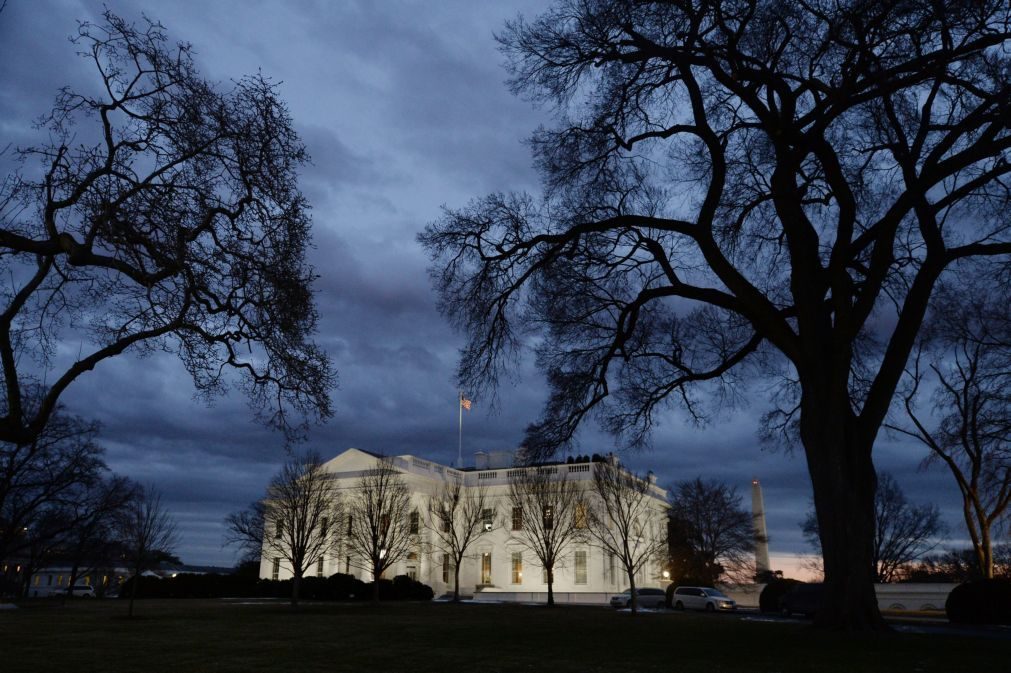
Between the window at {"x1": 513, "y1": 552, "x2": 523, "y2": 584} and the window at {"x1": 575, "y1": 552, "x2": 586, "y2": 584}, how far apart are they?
499cm

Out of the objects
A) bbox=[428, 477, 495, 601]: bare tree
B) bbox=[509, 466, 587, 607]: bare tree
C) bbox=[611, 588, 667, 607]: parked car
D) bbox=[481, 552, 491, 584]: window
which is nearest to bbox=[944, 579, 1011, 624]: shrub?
bbox=[611, 588, 667, 607]: parked car

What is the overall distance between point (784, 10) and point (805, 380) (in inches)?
300

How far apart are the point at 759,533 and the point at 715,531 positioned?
32.6 ft

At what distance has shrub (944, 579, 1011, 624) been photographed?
77.7 ft

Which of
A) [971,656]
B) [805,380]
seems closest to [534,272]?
[805,380]

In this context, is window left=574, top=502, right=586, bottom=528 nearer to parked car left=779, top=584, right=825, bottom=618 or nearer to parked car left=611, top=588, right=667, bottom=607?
parked car left=611, top=588, right=667, bottom=607

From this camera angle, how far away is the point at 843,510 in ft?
48.0

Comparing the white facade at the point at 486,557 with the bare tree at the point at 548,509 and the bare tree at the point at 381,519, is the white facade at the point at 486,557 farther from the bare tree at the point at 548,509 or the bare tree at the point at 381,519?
the bare tree at the point at 548,509

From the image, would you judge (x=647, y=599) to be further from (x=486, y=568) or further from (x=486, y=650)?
(x=486, y=650)

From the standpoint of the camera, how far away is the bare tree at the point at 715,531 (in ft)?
204

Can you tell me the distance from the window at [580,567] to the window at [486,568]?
8337 mm

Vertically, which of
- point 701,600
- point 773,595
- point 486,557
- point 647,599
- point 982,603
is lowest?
point 647,599

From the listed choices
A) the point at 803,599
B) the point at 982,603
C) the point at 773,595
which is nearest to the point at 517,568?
the point at 773,595

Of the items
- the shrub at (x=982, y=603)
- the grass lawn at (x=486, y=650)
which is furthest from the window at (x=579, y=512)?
the grass lawn at (x=486, y=650)
